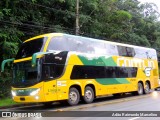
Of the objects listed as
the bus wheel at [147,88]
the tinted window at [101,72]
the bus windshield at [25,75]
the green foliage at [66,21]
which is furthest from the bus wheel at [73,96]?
the bus wheel at [147,88]

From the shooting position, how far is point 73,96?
1691cm

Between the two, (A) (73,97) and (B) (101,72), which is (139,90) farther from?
(A) (73,97)

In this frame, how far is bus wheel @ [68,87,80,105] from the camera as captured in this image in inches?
657

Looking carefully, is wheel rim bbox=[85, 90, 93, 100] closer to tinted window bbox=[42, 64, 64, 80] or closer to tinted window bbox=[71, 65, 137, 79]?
tinted window bbox=[71, 65, 137, 79]

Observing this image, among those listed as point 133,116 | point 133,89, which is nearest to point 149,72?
point 133,89

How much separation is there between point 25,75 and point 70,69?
2639 mm

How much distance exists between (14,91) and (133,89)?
10177mm

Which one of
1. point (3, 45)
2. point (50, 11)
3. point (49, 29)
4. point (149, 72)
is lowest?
point (149, 72)

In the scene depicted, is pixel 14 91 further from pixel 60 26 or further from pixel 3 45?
pixel 60 26

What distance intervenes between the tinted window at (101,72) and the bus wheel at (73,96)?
74cm

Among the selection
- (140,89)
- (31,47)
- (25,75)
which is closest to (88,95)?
(25,75)

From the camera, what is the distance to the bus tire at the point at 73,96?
16672 mm

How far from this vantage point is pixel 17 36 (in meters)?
23.4

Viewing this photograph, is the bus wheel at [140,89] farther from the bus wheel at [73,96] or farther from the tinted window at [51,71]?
the tinted window at [51,71]
